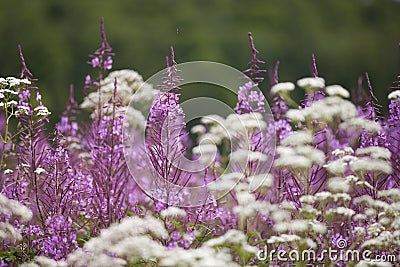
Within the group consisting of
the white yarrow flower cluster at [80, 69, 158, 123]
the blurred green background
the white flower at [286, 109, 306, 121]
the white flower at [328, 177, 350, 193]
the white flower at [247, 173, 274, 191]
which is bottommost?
the white flower at [328, 177, 350, 193]

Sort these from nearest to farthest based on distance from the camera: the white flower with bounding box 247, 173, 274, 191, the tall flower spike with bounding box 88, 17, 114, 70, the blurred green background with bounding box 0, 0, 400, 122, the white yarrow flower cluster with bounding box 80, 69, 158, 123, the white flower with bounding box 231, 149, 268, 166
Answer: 1. the white flower with bounding box 247, 173, 274, 191
2. the white flower with bounding box 231, 149, 268, 166
3. the tall flower spike with bounding box 88, 17, 114, 70
4. the white yarrow flower cluster with bounding box 80, 69, 158, 123
5. the blurred green background with bounding box 0, 0, 400, 122

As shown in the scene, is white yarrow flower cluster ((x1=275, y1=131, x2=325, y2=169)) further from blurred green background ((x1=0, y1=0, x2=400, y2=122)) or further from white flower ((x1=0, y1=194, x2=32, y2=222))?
blurred green background ((x1=0, y1=0, x2=400, y2=122))

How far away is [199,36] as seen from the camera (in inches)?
599

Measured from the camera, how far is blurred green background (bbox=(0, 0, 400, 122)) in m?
14.4

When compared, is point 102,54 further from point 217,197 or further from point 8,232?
point 8,232

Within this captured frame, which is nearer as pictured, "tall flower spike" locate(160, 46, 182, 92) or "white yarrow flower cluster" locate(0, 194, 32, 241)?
"white yarrow flower cluster" locate(0, 194, 32, 241)

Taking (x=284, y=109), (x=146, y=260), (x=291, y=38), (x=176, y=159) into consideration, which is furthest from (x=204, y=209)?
(x=291, y=38)

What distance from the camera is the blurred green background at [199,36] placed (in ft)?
47.2

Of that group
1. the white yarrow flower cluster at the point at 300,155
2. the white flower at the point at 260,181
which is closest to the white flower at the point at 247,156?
the white flower at the point at 260,181

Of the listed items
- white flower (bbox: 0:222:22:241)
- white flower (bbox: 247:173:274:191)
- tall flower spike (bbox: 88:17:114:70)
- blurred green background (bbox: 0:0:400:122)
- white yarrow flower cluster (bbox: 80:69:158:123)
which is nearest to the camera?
white flower (bbox: 0:222:22:241)

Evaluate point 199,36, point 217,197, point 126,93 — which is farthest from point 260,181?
point 199,36

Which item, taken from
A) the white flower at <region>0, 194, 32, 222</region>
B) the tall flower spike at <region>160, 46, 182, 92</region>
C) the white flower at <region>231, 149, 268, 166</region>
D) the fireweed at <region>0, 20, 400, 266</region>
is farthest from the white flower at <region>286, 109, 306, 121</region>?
the white flower at <region>0, 194, 32, 222</region>

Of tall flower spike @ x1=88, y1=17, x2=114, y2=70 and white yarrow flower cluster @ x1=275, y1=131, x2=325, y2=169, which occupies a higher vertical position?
tall flower spike @ x1=88, y1=17, x2=114, y2=70

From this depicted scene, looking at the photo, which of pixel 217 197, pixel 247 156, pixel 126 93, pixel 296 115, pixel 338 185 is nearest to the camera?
pixel 338 185
